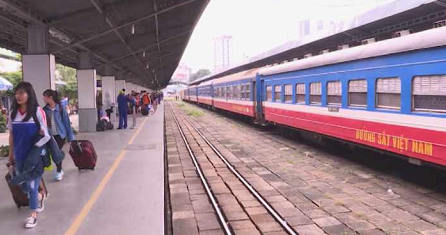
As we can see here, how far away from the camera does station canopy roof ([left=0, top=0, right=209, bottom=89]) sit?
34.6ft

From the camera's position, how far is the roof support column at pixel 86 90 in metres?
16.5

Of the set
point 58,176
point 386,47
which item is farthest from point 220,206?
point 386,47

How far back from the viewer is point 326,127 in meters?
10.2

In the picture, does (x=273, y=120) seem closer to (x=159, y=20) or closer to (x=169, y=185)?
(x=159, y=20)

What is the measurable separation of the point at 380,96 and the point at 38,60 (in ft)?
29.0

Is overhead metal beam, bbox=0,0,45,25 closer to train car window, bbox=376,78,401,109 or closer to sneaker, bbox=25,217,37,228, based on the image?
sneaker, bbox=25,217,37,228

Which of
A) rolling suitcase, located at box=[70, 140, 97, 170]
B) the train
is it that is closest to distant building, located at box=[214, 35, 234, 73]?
the train

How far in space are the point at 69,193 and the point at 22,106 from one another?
2068 millimetres

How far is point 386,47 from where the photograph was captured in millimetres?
7547

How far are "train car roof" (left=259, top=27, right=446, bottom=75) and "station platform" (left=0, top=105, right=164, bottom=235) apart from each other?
4710 millimetres

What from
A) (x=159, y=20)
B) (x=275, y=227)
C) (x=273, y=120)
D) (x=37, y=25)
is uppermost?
(x=159, y=20)

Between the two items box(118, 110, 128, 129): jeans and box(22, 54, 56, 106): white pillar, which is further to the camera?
box(118, 110, 128, 129): jeans

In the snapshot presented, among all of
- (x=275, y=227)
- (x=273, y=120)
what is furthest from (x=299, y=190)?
(x=273, y=120)

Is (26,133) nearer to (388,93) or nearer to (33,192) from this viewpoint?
(33,192)
